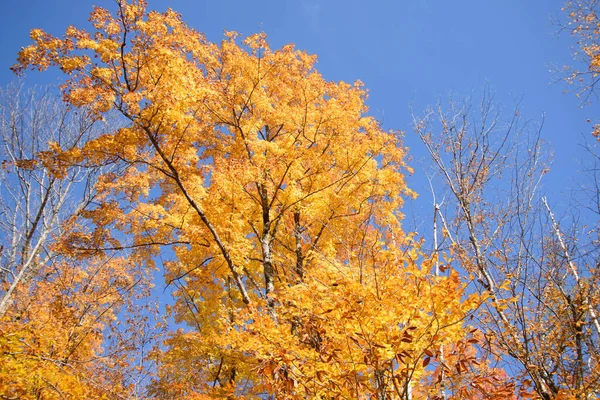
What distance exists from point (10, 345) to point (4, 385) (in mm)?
1032

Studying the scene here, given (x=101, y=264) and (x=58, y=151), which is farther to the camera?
(x=101, y=264)

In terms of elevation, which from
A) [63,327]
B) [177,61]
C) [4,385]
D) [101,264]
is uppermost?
[177,61]

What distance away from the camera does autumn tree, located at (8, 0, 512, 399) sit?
3.24m

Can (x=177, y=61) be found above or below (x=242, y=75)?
below

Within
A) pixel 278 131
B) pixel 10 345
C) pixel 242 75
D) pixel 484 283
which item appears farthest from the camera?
pixel 278 131

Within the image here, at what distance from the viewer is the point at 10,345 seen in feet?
13.3

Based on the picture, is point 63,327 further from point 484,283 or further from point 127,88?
point 484,283

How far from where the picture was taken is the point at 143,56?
15.5 feet

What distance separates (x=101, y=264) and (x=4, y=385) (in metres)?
5.76

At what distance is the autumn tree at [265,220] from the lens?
324cm

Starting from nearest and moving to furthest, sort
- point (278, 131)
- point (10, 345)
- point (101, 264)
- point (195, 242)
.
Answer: point (10, 345) < point (195, 242) < point (278, 131) < point (101, 264)

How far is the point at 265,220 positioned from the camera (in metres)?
7.05

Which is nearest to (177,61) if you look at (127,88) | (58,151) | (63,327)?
(127,88)

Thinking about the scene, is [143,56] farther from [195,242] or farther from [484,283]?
[484,283]
